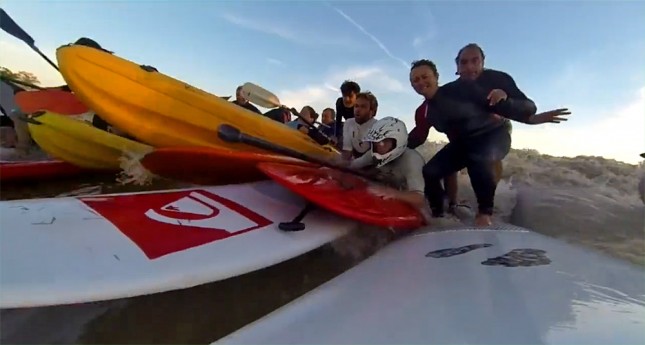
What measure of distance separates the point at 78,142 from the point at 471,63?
271 centimetres

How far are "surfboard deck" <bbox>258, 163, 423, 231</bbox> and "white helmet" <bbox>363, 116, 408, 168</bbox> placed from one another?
19 centimetres

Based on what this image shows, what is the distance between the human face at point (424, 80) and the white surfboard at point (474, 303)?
1310 mm

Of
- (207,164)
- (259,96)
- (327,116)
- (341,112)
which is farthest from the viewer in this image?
(327,116)

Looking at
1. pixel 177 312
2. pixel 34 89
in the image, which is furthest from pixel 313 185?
pixel 34 89

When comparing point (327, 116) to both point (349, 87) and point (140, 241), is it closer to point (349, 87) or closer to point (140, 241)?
point (349, 87)

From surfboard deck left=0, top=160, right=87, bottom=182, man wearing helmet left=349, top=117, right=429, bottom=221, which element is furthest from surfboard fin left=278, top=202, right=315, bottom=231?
surfboard deck left=0, top=160, right=87, bottom=182

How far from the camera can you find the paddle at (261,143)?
2.71 m

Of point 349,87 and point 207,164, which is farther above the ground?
point 349,87

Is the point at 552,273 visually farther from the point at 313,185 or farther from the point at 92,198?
the point at 92,198

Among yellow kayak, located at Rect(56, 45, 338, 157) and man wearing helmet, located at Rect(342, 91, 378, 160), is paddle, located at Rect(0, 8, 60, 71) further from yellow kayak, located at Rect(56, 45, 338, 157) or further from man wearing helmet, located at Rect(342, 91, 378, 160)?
man wearing helmet, located at Rect(342, 91, 378, 160)

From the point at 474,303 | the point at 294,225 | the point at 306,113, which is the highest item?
the point at 306,113

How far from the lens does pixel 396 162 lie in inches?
123

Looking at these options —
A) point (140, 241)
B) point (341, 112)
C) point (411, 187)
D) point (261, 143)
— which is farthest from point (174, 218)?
point (341, 112)

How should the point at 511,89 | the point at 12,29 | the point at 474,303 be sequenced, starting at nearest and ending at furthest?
the point at 474,303
the point at 511,89
the point at 12,29
